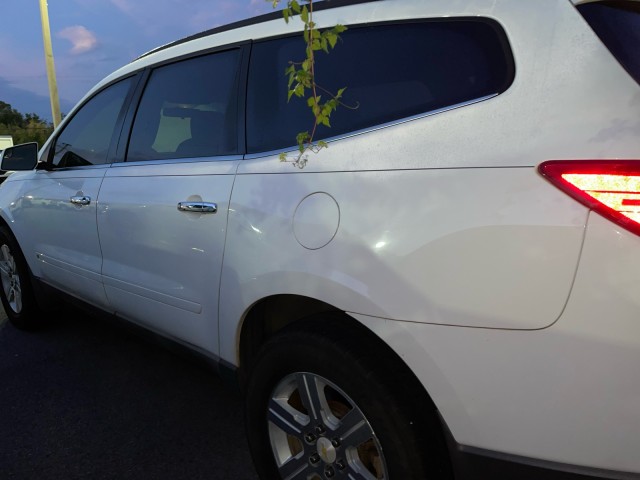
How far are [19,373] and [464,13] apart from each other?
342 cm

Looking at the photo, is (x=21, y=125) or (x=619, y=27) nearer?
(x=619, y=27)

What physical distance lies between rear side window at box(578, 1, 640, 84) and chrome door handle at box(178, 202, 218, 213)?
1409 millimetres

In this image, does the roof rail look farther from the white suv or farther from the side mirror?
the side mirror

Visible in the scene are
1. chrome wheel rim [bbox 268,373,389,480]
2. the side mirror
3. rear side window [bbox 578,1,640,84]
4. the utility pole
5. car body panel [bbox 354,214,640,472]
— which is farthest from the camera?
the utility pole

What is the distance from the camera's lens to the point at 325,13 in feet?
6.48

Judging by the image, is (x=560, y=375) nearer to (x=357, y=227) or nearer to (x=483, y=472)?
(x=483, y=472)

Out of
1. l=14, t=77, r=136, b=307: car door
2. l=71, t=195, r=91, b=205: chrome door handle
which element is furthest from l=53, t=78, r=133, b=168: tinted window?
l=71, t=195, r=91, b=205: chrome door handle

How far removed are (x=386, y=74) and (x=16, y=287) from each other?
3710 millimetres

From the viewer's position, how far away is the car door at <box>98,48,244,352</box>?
2207mm

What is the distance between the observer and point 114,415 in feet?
9.60

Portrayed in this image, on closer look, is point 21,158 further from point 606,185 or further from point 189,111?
point 606,185

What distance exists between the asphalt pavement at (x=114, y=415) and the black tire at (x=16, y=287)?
230 mm

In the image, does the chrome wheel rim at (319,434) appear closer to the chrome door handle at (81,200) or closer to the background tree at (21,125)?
the chrome door handle at (81,200)

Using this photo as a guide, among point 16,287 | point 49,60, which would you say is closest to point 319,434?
point 16,287
